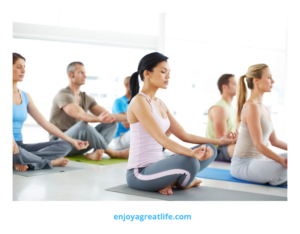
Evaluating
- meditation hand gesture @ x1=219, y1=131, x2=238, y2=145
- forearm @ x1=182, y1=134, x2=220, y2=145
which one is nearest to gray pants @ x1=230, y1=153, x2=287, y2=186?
meditation hand gesture @ x1=219, y1=131, x2=238, y2=145

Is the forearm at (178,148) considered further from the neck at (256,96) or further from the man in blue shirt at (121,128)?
the man in blue shirt at (121,128)

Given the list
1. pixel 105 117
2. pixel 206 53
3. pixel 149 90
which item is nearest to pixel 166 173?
pixel 149 90

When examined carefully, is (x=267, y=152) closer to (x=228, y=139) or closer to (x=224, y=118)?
(x=228, y=139)

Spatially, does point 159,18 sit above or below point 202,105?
above

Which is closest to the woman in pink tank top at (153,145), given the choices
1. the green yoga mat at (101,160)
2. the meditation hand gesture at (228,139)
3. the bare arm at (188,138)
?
the bare arm at (188,138)

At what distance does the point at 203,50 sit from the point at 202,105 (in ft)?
4.20

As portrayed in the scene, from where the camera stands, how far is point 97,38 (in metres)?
7.18

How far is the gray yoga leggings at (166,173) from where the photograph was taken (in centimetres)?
197

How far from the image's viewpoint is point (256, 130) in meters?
2.50

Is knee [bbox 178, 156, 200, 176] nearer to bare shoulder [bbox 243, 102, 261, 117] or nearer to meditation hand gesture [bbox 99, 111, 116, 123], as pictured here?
bare shoulder [bbox 243, 102, 261, 117]

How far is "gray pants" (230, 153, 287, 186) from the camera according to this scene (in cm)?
246

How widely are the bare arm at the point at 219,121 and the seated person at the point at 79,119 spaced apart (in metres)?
1.03
